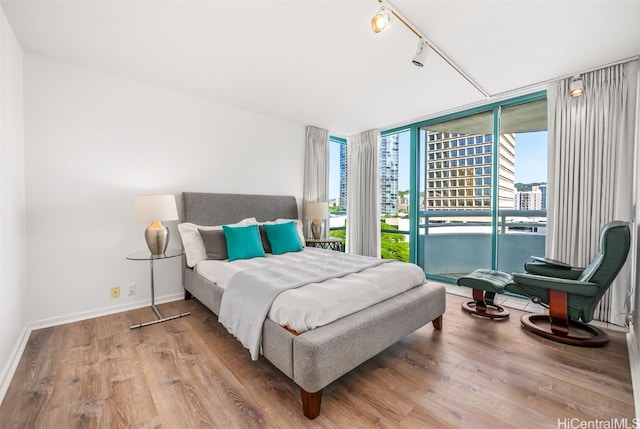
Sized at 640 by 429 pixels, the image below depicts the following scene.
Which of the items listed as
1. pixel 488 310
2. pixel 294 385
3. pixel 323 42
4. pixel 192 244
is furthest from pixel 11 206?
pixel 488 310

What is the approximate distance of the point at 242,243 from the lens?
3.08 m

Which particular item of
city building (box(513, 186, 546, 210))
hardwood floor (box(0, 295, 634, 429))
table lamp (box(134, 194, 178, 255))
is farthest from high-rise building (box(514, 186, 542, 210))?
table lamp (box(134, 194, 178, 255))

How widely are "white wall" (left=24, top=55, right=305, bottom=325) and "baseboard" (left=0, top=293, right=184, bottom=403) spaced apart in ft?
0.06

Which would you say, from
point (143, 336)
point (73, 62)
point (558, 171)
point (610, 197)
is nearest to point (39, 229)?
point (143, 336)

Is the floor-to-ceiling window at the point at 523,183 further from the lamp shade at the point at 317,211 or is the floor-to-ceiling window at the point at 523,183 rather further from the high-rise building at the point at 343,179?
the high-rise building at the point at 343,179

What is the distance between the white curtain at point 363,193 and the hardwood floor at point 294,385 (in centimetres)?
258

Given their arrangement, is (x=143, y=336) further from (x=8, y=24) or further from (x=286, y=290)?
(x=8, y=24)

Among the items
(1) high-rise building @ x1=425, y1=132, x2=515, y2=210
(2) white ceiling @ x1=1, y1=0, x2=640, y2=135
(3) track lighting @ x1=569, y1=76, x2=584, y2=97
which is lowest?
(1) high-rise building @ x1=425, y1=132, x2=515, y2=210

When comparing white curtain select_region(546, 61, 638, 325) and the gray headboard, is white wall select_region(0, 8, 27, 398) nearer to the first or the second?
the gray headboard

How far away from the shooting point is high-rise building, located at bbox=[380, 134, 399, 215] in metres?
4.91

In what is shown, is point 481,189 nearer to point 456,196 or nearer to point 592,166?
point 456,196

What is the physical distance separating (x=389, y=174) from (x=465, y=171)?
1.26m

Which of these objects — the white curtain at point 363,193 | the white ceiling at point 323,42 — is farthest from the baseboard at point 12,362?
the white curtain at point 363,193

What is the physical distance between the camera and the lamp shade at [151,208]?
104 inches
